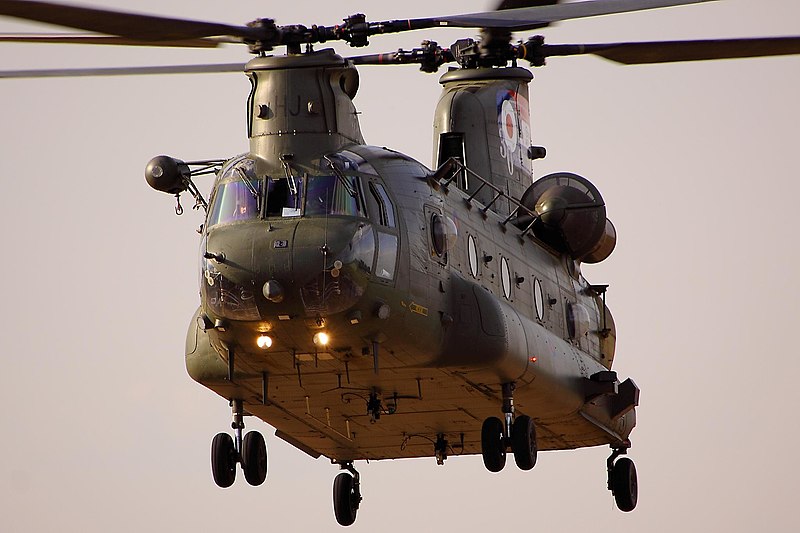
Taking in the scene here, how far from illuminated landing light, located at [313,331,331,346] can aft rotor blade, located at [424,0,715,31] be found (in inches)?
188

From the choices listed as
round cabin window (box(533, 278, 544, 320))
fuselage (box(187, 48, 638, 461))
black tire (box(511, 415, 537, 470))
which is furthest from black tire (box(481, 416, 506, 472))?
round cabin window (box(533, 278, 544, 320))

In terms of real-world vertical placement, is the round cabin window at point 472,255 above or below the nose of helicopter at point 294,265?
above

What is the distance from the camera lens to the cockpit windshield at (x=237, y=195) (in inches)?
1254

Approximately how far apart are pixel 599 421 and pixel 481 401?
180 inches

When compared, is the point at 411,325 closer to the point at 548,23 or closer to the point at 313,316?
the point at 313,316

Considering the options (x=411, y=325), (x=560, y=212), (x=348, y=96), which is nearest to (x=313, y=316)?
(x=411, y=325)

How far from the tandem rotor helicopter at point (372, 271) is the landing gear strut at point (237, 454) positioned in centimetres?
4

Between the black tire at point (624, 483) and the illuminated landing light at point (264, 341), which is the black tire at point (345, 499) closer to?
the black tire at point (624, 483)

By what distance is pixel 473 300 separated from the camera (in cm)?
3369

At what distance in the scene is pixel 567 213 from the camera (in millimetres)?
39188

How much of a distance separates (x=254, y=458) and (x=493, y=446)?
158 inches

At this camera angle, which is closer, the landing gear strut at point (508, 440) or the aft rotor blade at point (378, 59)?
the landing gear strut at point (508, 440)

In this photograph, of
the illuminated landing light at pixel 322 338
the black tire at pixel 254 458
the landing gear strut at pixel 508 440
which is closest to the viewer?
the illuminated landing light at pixel 322 338

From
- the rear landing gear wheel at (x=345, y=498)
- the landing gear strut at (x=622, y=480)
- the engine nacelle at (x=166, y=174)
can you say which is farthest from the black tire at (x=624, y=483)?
the engine nacelle at (x=166, y=174)
